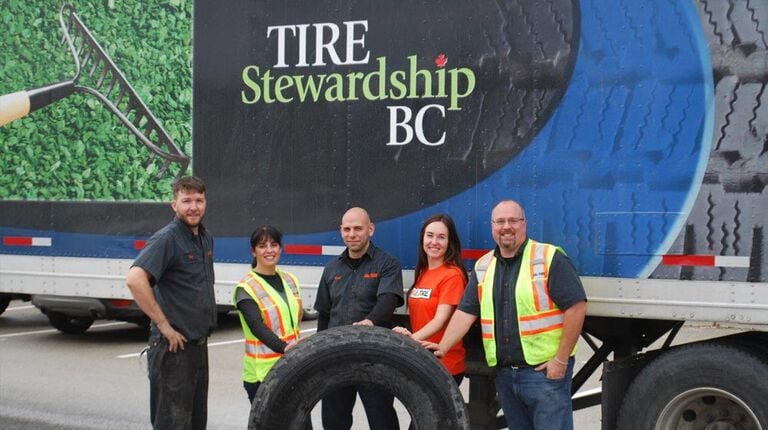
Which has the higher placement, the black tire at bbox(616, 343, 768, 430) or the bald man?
the bald man

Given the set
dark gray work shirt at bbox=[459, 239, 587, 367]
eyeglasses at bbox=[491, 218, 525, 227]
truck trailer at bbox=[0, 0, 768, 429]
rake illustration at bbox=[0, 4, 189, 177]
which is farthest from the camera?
rake illustration at bbox=[0, 4, 189, 177]

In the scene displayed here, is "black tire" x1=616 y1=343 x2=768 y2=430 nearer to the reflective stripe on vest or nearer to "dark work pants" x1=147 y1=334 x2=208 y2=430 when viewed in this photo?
the reflective stripe on vest

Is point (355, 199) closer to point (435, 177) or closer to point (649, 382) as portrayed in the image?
point (435, 177)

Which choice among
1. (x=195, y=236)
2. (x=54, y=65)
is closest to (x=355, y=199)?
(x=195, y=236)

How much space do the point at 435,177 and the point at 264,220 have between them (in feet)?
3.96

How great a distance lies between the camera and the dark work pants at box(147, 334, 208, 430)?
601 centimetres

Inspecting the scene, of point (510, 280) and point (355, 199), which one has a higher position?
point (355, 199)

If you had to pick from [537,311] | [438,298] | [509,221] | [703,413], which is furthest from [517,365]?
[703,413]

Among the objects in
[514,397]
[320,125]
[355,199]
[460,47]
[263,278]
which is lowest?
[514,397]

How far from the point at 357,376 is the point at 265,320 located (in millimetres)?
746

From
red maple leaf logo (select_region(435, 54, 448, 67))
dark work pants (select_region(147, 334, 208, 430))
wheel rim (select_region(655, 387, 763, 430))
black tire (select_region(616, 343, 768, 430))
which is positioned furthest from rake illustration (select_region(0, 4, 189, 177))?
wheel rim (select_region(655, 387, 763, 430))

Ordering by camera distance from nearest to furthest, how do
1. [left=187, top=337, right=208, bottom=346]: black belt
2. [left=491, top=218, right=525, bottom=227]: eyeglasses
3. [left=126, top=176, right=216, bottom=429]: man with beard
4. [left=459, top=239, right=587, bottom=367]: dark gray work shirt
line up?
[left=459, top=239, right=587, bottom=367]: dark gray work shirt < [left=491, top=218, right=525, bottom=227]: eyeglasses < [left=126, top=176, right=216, bottom=429]: man with beard < [left=187, top=337, right=208, bottom=346]: black belt

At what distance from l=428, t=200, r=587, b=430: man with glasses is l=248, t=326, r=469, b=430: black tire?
34 centimetres

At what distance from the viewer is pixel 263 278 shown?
246 inches
